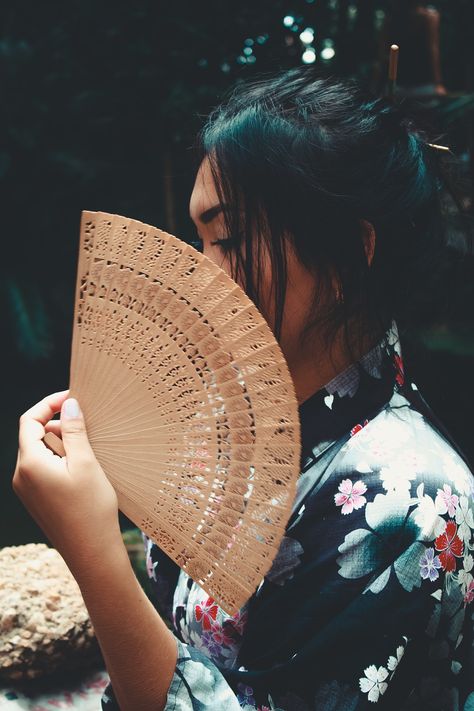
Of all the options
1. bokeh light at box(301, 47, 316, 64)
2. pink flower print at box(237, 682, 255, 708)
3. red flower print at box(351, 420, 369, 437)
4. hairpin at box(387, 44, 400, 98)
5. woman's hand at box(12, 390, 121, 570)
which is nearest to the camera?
woman's hand at box(12, 390, 121, 570)

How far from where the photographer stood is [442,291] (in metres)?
1.48

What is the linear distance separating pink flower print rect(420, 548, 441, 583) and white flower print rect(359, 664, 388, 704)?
0.12 m

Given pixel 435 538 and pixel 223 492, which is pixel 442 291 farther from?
pixel 223 492

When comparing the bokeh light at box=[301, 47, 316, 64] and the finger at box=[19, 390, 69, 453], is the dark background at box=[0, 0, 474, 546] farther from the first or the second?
the finger at box=[19, 390, 69, 453]

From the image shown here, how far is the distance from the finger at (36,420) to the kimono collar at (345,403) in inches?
14.5

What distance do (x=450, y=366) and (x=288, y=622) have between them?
14.2ft

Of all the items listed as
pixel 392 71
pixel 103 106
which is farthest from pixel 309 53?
pixel 392 71

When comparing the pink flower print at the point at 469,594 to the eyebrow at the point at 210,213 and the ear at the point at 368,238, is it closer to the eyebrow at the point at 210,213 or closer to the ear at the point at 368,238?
the ear at the point at 368,238

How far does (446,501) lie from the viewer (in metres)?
0.91

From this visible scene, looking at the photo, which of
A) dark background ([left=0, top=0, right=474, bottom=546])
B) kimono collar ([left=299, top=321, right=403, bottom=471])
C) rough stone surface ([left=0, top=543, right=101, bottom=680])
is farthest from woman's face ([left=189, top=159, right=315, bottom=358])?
dark background ([left=0, top=0, right=474, bottom=546])

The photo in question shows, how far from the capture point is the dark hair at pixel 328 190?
966 millimetres

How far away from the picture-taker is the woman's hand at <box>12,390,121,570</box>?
81 centimetres

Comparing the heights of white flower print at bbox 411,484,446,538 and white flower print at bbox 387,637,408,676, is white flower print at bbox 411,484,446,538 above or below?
above

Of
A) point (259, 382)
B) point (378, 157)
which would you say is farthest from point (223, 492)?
point (378, 157)
